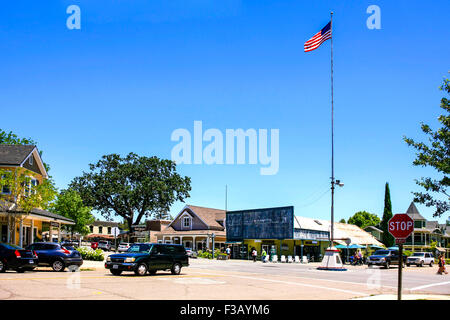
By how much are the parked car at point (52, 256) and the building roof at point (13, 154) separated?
1364 cm

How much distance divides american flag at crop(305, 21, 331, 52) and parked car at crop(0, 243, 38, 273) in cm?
2349

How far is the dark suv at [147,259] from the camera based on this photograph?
22391 millimetres

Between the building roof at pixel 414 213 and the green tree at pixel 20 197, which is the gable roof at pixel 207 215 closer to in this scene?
the green tree at pixel 20 197

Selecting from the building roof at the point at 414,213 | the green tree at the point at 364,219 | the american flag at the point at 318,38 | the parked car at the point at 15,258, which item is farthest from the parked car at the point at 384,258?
the green tree at the point at 364,219

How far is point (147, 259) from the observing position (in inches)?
904

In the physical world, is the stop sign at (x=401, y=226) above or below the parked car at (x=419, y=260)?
above

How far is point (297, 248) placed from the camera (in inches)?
2237

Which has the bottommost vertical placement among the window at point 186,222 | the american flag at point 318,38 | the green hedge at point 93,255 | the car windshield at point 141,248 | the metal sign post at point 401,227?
the green hedge at point 93,255

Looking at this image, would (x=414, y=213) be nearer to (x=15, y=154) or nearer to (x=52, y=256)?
(x=15, y=154)

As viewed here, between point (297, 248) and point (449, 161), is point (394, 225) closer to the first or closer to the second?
point (449, 161)

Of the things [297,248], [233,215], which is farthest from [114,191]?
[297,248]

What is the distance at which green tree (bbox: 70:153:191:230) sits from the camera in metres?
79.4

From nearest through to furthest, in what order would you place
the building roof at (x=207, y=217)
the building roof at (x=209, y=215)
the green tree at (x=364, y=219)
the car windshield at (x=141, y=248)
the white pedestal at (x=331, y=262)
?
the car windshield at (x=141, y=248) → the white pedestal at (x=331, y=262) → the building roof at (x=207, y=217) → the building roof at (x=209, y=215) → the green tree at (x=364, y=219)
